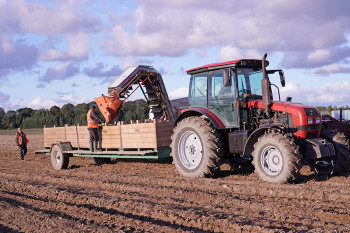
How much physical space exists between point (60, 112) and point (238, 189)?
2593 inches

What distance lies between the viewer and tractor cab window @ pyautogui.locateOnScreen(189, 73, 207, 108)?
8.66m

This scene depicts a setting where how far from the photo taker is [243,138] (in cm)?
788

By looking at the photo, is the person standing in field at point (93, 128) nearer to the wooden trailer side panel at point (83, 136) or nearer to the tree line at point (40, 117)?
the wooden trailer side panel at point (83, 136)

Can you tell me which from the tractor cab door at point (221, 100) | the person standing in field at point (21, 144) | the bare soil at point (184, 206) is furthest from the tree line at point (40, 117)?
the bare soil at point (184, 206)

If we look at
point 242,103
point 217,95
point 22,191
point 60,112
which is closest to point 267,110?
point 242,103

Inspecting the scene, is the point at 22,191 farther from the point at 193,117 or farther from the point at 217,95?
the point at 217,95

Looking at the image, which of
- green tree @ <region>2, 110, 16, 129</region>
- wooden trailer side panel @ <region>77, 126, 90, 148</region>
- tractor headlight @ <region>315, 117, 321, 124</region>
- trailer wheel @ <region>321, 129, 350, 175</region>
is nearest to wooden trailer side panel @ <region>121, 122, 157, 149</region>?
wooden trailer side panel @ <region>77, 126, 90, 148</region>

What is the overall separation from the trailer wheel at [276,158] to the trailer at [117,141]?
8.83 ft

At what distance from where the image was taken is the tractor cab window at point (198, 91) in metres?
8.66

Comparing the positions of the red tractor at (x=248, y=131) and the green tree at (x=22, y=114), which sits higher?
the green tree at (x=22, y=114)

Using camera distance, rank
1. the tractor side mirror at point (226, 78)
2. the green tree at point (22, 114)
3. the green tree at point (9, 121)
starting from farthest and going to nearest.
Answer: the green tree at point (22, 114)
the green tree at point (9, 121)
the tractor side mirror at point (226, 78)

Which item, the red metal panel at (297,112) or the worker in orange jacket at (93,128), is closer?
the red metal panel at (297,112)

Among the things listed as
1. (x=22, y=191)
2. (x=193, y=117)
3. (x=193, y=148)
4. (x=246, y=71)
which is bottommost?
(x=22, y=191)

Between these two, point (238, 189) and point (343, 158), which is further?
point (343, 158)
